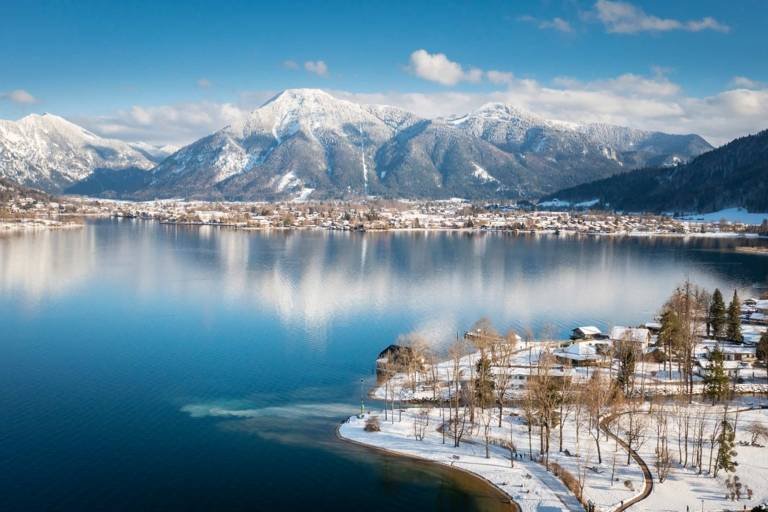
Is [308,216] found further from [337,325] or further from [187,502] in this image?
[187,502]

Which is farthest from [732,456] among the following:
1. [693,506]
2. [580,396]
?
[580,396]

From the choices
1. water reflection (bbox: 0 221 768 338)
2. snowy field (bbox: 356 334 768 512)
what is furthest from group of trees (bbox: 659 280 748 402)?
water reflection (bbox: 0 221 768 338)

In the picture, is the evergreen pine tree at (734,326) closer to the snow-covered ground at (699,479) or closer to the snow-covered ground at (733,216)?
the snow-covered ground at (699,479)

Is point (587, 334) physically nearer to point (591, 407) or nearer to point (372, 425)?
point (591, 407)

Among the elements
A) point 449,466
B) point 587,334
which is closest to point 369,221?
point 587,334

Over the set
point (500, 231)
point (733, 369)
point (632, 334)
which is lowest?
point (733, 369)

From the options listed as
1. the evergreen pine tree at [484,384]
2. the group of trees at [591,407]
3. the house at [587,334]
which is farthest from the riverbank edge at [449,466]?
the house at [587,334]

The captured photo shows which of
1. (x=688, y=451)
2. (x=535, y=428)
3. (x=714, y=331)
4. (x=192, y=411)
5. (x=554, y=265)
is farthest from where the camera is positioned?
(x=554, y=265)
